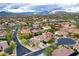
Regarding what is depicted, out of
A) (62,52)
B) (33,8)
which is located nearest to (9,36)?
(33,8)

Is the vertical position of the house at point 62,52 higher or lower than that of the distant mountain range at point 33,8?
lower

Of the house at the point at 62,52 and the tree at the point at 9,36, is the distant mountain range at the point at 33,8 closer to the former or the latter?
the tree at the point at 9,36

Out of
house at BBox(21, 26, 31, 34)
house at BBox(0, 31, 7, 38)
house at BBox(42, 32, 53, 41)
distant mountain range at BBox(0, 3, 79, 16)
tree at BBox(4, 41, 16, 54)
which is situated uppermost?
distant mountain range at BBox(0, 3, 79, 16)

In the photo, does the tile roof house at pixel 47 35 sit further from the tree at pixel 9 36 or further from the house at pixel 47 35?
the tree at pixel 9 36

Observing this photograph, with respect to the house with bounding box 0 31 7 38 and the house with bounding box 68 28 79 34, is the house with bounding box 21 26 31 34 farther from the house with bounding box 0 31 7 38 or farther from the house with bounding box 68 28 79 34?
the house with bounding box 68 28 79 34

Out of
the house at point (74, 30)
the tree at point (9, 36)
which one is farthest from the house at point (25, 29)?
the house at point (74, 30)

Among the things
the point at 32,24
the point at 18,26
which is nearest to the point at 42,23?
the point at 32,24

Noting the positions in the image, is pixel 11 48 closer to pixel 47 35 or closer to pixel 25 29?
pixel 25 29

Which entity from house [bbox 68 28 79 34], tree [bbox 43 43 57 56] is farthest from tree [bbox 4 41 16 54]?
house [bbox 68 28 79 34]

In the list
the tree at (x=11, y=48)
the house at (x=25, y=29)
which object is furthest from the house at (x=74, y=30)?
the tree at (x=11, y=48)

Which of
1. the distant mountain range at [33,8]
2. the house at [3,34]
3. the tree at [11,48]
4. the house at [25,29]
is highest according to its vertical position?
the distant mountain range at [33,8]

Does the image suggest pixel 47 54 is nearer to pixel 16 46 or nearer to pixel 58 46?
pixel 58 46
